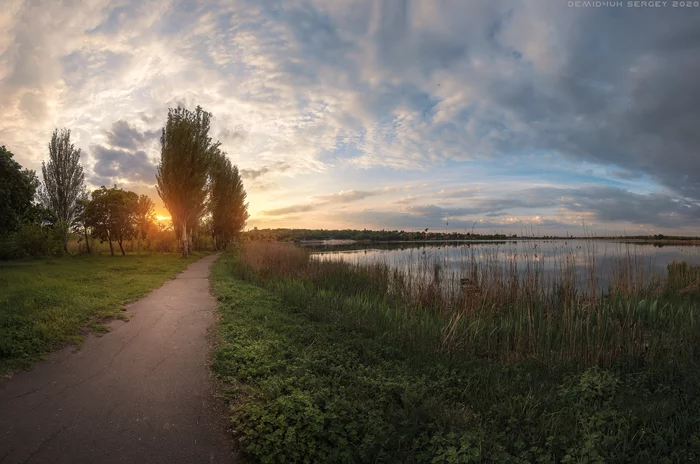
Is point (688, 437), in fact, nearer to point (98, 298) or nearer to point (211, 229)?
point (98, 298)

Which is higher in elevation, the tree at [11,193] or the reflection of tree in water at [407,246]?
the tree at [11,193]

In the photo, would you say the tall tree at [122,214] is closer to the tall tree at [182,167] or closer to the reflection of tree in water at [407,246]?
the tall tree at [182,167]

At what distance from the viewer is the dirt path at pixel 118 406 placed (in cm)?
337

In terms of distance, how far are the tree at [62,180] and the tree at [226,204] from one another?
11480mm

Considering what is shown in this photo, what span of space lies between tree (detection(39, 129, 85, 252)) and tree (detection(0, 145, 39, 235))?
15707 mm

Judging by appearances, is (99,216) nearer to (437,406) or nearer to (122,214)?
(122,214)

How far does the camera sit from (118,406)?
13.5 ft

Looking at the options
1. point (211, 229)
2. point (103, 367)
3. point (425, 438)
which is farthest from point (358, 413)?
point (211, 229)

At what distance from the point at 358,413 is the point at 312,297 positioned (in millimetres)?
6275

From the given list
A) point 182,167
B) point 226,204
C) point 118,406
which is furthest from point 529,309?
point 226,204

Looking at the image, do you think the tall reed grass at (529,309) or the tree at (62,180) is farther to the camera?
the tree at (62,180)

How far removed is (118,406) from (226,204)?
3776 centimetres

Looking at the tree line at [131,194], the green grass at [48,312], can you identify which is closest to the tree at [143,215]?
the tree line at [131,194]

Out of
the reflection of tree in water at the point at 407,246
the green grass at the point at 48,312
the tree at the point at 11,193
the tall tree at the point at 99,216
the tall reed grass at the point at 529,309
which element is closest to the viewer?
the green grass at the point at 48,312
